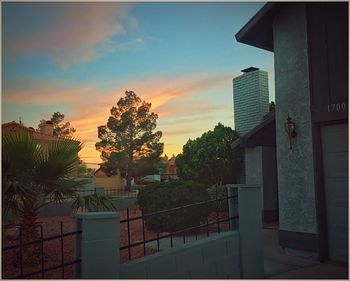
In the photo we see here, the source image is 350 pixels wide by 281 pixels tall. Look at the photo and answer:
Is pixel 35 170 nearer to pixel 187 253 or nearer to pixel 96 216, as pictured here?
pixel 96 216

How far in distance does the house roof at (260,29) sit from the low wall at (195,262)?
169 inches

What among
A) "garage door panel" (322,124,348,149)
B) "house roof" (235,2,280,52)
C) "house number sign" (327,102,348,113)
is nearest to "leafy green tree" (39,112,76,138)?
"house roof" (235,2,280,52)

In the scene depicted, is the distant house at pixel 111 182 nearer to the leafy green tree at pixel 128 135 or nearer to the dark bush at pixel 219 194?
the leafy green tree at pixel 128 135

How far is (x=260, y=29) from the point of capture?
7.94m

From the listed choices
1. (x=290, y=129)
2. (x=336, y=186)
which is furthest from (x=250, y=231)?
(x=290, y=129)

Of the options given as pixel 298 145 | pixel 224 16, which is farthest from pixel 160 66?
pixel 298 145

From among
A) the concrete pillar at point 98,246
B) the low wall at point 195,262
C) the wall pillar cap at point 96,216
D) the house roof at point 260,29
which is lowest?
the low wall at point 195,262

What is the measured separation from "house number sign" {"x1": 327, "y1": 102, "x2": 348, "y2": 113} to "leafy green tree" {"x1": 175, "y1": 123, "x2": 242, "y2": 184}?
6413 mm

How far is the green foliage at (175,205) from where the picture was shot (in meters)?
8.80

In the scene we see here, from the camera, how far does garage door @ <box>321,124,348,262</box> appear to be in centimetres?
619

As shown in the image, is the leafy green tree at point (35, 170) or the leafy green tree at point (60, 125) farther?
the leafy green tree at point (60, 125)

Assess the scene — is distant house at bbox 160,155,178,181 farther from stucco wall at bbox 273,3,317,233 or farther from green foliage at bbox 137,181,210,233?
stucco wall at bbox 273,3,317,233

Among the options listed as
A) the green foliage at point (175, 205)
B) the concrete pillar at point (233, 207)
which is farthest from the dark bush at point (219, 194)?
the concrete pillar at point (233, 207)

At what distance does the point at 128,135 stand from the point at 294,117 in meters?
23.4
